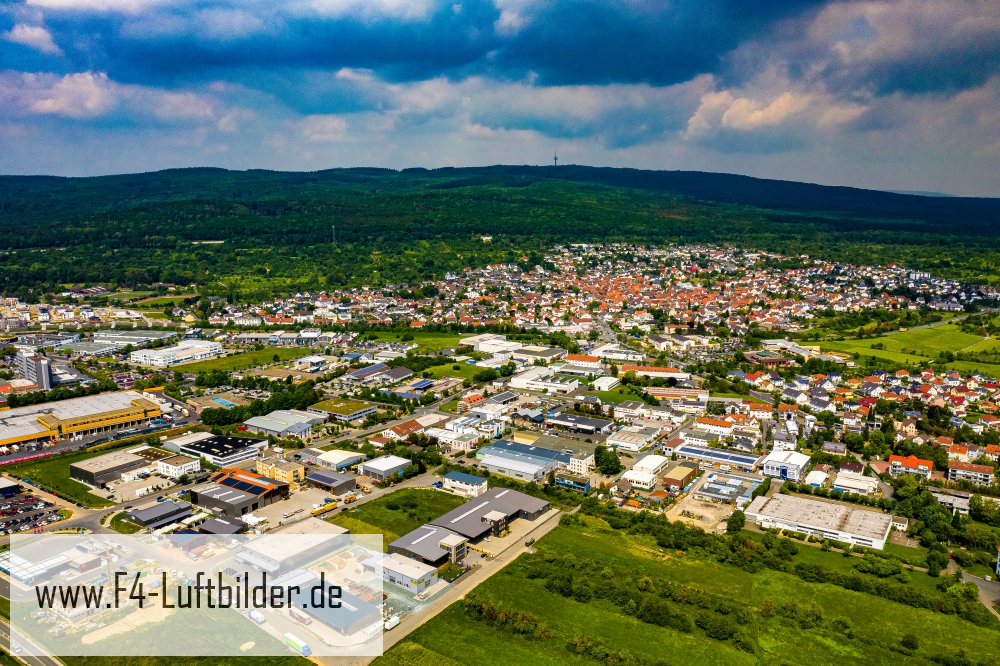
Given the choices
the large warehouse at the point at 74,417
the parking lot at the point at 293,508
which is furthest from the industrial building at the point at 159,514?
the large warehouse at the point at 74,417

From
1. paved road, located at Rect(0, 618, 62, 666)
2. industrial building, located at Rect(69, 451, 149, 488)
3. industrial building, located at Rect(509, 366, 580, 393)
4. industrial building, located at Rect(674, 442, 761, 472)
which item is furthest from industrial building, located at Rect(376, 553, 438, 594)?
industrial building, located at Rect(509, 366, 580, 393)

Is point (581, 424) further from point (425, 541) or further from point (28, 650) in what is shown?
point (28, 650)

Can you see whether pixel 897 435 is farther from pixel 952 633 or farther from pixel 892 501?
pixel 952 633

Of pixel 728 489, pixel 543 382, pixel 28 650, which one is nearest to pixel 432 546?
pixel 28 650

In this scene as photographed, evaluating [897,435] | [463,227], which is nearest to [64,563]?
[897,435]

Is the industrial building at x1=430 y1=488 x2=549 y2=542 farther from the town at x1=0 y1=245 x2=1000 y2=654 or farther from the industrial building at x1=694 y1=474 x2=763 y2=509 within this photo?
the industrial building at x1=694 y1=474 x2=763 y2=509

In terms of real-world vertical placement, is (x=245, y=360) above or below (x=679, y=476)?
below

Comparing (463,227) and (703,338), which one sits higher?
(463,227)
